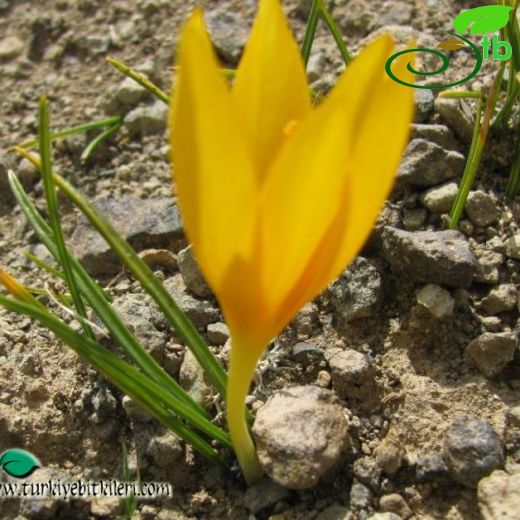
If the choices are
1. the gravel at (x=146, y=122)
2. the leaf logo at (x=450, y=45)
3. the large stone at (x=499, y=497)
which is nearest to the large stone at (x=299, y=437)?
the large stone at (x=499, y=497)

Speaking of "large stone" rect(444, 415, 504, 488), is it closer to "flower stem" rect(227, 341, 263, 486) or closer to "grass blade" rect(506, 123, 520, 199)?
"flower stem" rect(227, 341, 263, 486)

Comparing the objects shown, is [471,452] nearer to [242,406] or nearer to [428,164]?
[242,406]

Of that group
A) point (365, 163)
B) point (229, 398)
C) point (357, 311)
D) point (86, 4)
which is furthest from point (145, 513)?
point (86, 4)

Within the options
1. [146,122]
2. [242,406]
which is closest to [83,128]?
[146,122]

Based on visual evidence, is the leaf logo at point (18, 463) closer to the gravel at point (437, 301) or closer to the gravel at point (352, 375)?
the gravel at point (352, 375)

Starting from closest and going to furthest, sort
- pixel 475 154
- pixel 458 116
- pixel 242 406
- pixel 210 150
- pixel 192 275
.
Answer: pixel 210 150, pixel 242 406, pixel 475 154, pixel 192 275, pixel 458 116

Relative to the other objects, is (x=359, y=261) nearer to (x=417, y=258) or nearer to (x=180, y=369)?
(x=417, y=258)
